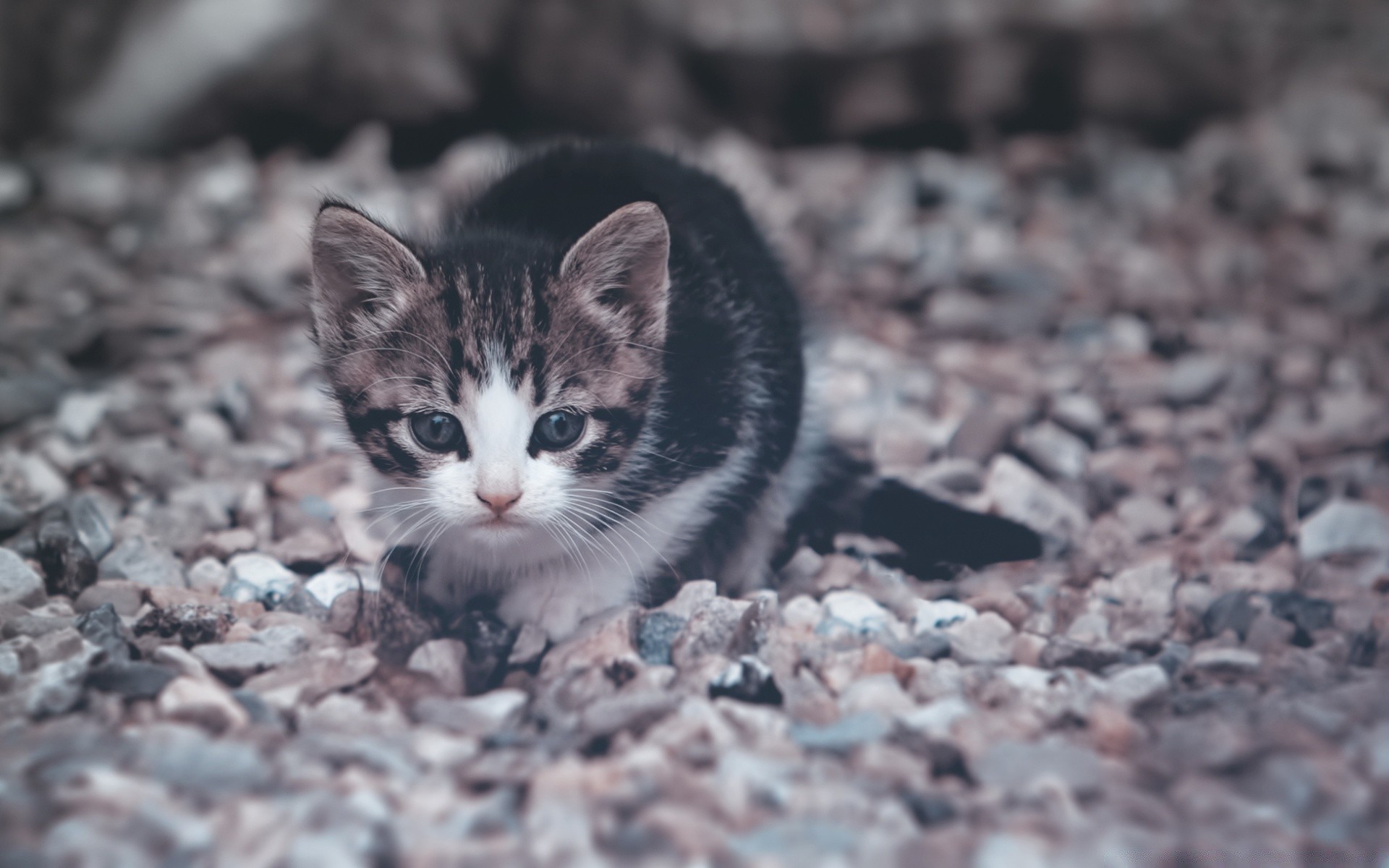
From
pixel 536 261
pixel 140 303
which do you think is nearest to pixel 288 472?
pixel 536 261

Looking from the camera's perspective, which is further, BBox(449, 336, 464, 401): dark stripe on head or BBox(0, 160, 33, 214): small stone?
BBox(0, 160, 33, 214): small stone

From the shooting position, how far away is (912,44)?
4328 millimetres

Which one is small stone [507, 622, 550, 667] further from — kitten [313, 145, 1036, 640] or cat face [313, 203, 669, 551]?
cat face [313, 203, 669, 551]

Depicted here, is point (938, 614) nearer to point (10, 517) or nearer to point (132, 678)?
point (132, 678)

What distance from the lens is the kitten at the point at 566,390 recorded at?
70.4 inches

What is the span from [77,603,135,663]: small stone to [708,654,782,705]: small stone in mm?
903

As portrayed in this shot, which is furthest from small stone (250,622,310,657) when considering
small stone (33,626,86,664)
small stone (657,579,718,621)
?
small stone (657,579,718,621)

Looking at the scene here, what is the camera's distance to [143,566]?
2.05 m

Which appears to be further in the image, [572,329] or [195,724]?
[572,329]

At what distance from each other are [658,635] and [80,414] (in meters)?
1.66

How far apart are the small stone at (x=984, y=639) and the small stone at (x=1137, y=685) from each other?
0.18 m

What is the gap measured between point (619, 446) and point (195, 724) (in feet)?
2.53

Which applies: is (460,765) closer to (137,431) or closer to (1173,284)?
(137,431)

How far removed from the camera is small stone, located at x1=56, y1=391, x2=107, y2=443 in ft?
8.43
